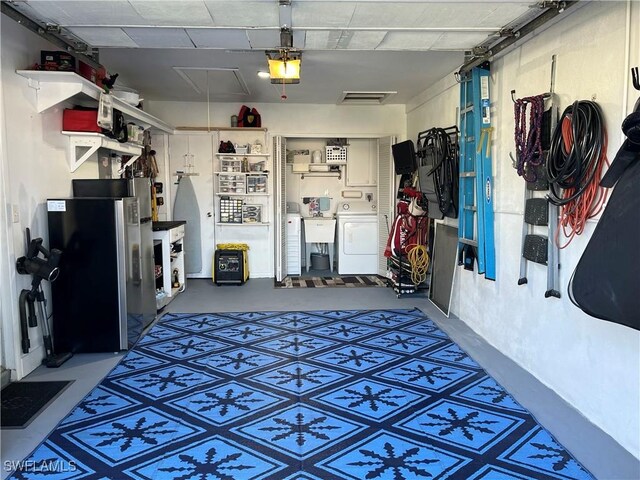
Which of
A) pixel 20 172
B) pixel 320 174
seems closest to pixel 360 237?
pixel 320 174

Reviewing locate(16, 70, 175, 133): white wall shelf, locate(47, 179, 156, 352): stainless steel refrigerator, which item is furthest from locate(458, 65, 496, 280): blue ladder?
locate(16, 70, 175, 133): white wall shelf

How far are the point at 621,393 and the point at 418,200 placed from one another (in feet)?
12.1

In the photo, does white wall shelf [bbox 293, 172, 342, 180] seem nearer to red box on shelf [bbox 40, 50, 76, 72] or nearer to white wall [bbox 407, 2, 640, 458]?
white wall [bbox 407, 2, 640, 458]

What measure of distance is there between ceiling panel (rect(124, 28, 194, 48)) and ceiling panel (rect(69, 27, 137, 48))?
56 millimetres

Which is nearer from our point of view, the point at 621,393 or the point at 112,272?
the point at 621,393

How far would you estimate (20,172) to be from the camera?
3438 mm

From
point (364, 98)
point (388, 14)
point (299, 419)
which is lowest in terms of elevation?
point (299, 419)

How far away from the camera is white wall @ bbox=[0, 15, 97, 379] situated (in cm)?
328

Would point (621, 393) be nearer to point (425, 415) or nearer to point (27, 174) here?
point (425, 415)

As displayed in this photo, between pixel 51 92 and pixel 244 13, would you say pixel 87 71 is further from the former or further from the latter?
pixel 244 13

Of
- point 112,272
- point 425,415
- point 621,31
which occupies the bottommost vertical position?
point 425,415

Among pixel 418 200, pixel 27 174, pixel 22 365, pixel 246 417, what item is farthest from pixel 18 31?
pixel 418 200

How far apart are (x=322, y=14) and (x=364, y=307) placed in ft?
11.1

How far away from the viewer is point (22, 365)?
344 cm
